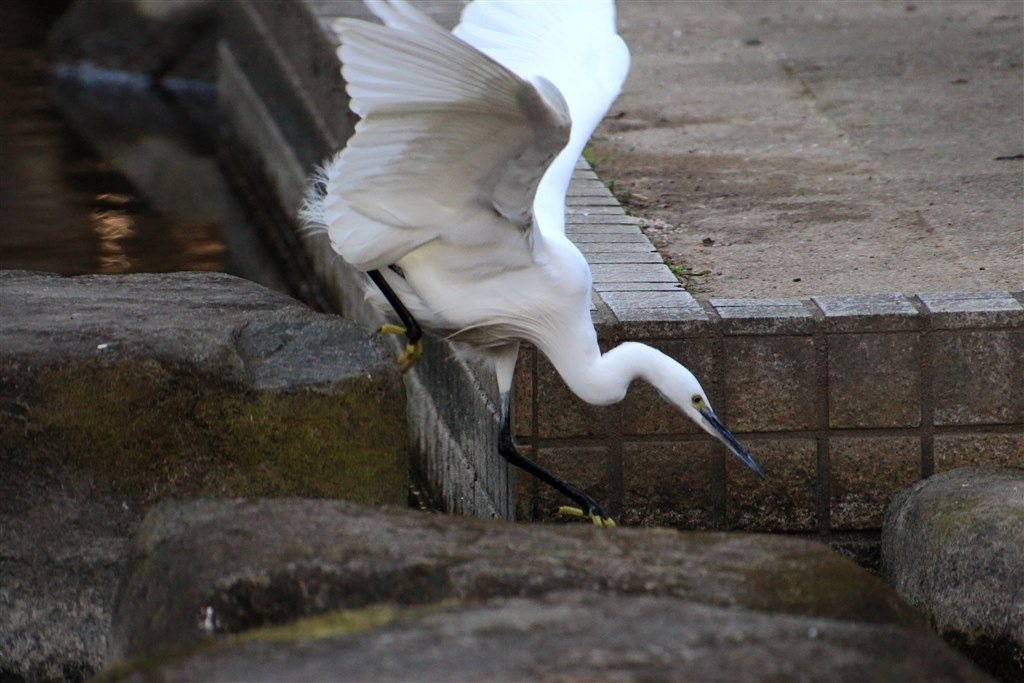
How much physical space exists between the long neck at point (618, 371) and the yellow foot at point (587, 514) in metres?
0.26

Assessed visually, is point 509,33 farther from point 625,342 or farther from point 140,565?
point 140,565

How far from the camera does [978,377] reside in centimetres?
379

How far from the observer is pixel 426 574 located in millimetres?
2309

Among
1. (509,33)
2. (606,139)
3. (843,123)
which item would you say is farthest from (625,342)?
(843,123)

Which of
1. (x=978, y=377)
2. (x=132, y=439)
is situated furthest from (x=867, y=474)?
(x=132, y=439)

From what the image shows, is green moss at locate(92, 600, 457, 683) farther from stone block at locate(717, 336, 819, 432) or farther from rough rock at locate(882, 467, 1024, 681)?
stone block at locate(717, 336, 819, 432)

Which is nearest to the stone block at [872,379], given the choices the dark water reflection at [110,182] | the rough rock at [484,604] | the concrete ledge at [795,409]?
the concrete ledge at [795,409]

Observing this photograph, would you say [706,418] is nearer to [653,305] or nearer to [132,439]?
[653,305]

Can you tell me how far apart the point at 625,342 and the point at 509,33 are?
1.07 meters

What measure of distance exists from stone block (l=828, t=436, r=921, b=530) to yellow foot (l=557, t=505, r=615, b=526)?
530 millimetres

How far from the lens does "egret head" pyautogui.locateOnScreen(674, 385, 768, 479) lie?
3451mm

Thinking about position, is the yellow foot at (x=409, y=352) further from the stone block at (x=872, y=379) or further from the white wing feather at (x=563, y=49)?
the stone block at (x=872, y=379)

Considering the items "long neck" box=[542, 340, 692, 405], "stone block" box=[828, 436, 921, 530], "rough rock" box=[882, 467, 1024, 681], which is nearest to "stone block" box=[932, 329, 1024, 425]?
"stone block" box=[828, 436, 921, 530]

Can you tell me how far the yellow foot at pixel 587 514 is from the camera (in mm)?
3627
